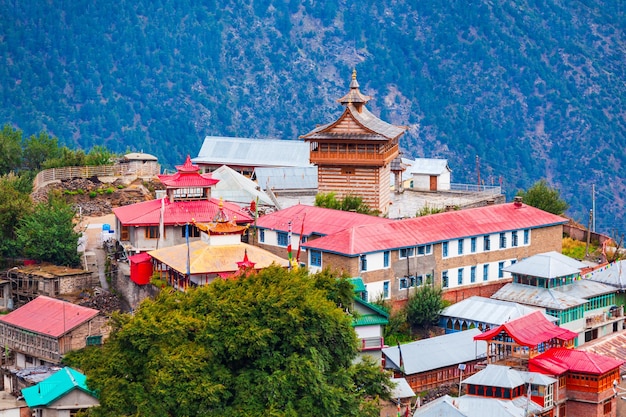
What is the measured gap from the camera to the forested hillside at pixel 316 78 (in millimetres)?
182250

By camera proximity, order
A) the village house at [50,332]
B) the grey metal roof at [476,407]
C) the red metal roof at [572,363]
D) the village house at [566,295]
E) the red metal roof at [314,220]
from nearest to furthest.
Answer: the grey metal roof at [476,407], the red metal roof at [572,363], the village house at [50,332], the village house at [566,295], the red metal roof at [314,220]

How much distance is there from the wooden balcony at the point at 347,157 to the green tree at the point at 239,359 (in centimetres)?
3159

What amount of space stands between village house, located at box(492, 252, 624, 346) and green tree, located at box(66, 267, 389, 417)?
857 inches

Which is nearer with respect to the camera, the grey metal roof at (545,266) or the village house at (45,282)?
the grey metal roof at (545,266)

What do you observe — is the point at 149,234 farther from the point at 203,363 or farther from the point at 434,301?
the point at 203,363

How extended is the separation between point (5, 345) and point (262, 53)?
118 m

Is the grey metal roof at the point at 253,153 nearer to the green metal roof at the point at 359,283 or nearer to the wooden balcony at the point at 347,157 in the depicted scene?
the wooden balcony at the point at 347,157

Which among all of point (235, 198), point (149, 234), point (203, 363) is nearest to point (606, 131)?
point (235, 198)

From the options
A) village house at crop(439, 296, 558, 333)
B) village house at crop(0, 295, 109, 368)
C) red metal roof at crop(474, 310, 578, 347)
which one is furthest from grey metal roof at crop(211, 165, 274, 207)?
red metal roof at crop(474, 310, 578, 347)

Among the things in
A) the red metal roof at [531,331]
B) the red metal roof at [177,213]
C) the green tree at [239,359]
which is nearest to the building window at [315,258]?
the red metal roof at [177,213]

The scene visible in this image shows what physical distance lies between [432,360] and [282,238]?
1379 cm

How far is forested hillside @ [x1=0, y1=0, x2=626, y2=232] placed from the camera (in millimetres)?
182250

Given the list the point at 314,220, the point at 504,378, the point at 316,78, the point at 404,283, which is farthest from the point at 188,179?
the point at 316,78

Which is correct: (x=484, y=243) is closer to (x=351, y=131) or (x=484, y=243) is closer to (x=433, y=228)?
(x=433, y=228)
